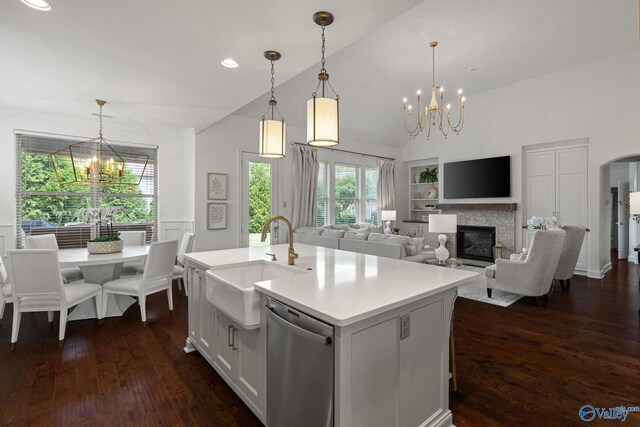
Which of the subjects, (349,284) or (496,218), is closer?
(349,284)

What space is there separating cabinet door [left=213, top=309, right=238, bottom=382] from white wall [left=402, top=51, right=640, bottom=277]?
6.32m

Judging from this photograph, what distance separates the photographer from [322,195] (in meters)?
7.01

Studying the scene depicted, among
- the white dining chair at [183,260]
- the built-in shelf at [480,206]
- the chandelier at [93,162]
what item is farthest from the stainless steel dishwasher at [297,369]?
the built-in shelf at [480,206]

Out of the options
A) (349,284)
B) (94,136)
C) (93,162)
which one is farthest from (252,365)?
→ (94,136)

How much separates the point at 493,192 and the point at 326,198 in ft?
11.6

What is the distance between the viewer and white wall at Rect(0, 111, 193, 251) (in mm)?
4172

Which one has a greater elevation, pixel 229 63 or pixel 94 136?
pixel 229 63

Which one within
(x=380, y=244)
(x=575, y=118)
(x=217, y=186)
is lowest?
(x=380, y=244)

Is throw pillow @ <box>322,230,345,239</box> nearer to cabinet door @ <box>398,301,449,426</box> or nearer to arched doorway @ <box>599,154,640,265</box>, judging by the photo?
cabinet door @ <box>398,301,449,426</box>

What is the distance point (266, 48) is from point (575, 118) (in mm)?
5812

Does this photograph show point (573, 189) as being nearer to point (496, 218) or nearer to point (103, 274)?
point (496, 218)

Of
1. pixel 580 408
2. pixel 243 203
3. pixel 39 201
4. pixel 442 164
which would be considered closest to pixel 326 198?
pixel 243 203

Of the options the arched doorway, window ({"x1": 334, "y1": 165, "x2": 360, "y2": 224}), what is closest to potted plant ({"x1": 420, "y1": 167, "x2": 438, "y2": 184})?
window ({"x1": 334, "y1": 165, "x2": 360, "y2": 224})

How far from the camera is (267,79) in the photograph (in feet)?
10.3
